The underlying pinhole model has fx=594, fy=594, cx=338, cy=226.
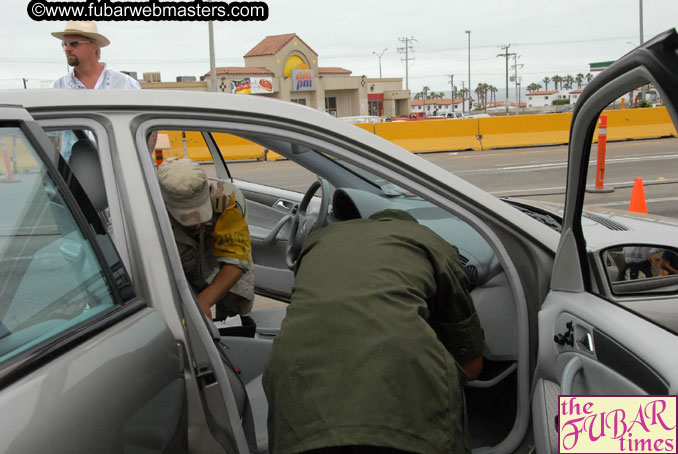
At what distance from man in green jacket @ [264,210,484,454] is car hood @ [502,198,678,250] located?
0.74 metres

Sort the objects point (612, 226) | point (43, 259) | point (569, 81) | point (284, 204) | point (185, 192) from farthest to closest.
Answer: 1. point (569, 81)
2. point (284, 204)
3. point (185, 192)
4. point (612, 226)
5. point (43, 259)

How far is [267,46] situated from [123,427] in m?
49.2

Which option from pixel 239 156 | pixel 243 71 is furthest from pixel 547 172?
pixel 243 71

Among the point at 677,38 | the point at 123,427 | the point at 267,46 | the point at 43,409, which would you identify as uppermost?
the point at 267,46

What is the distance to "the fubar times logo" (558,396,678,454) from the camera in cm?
133

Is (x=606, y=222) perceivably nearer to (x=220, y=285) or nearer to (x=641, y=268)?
(x=641, y=268)

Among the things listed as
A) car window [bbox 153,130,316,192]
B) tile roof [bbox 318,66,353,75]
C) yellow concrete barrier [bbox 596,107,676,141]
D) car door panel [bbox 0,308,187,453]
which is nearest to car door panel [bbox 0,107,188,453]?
car door panel [bbox 0,308,187,453]

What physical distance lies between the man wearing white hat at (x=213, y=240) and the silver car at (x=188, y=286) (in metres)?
0.57

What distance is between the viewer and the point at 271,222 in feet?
14.9

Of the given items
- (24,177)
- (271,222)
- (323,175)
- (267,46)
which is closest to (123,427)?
(24,177)

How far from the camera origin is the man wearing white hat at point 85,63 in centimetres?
397

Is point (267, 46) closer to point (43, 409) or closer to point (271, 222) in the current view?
point (271, 222)

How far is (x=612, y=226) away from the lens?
2.30 meters

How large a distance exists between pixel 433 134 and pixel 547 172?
5140 mm
